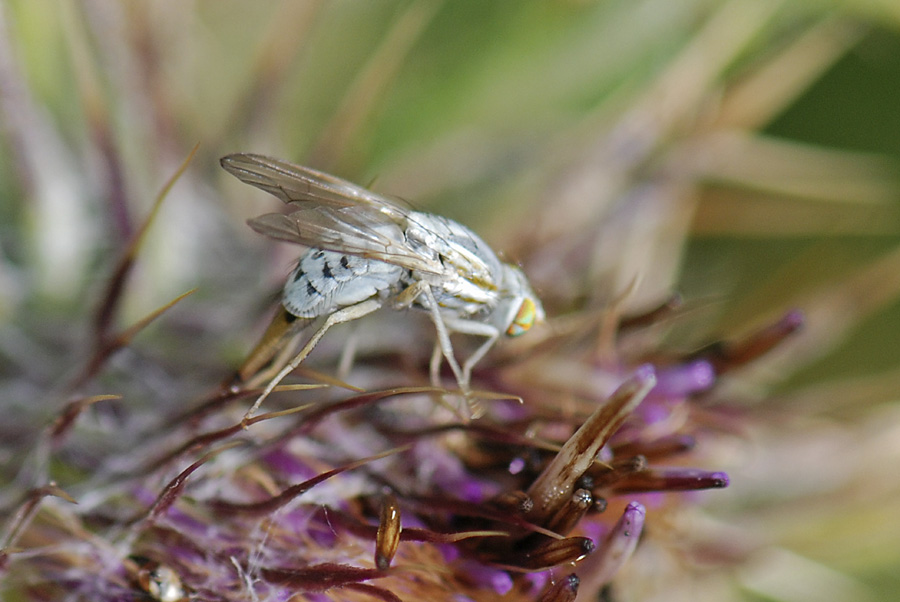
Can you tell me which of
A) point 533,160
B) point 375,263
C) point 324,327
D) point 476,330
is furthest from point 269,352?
point 533,160

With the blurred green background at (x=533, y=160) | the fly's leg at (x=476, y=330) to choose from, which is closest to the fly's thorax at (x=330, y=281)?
the fly's leg at (x=476, y=330)

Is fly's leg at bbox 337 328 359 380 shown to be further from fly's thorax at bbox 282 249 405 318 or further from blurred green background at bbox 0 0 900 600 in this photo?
blurred green background at bbox 0 0 900 600

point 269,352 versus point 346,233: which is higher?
point 346,233

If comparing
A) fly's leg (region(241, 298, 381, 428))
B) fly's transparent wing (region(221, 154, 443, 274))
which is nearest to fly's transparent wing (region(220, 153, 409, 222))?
fly's transparent wing (region(221, 154, 443, 274))

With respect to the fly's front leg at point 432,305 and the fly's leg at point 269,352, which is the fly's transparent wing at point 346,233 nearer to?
the fly's front leg at point 432,305

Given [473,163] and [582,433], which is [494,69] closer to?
[473,163]

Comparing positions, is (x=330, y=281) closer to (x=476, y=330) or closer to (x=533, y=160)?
(x=476, y=330)
